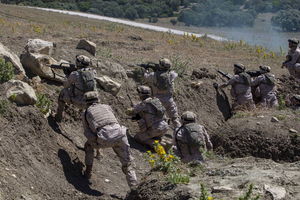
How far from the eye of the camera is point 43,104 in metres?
10.4

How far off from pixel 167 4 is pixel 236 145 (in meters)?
51.7

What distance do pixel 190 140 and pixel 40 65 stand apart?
4.10 m

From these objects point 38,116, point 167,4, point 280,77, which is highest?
point 38,116

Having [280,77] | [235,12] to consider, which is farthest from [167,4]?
[280,77]

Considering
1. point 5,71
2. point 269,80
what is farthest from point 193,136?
point 269,80

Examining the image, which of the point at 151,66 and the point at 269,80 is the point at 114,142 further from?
the point at 269,80

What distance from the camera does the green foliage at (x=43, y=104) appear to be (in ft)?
33.7

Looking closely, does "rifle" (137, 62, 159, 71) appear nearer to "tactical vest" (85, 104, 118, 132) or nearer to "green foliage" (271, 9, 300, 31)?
"tactical vest" (85, 104, 118, 132)

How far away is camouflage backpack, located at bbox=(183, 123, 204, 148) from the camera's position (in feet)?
30.5

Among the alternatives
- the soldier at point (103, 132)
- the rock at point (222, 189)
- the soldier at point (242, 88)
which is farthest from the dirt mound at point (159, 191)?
the soldier at point (242, 88)

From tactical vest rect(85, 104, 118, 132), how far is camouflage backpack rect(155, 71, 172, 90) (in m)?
3.49

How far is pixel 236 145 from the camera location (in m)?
12.0

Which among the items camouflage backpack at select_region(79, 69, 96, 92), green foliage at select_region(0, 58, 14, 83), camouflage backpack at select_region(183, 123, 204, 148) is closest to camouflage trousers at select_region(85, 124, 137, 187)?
camouflage backpack at select_region(183, 123, 204, 148)

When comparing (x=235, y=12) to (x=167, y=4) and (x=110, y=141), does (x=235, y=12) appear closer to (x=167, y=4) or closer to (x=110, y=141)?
(x=167, y=4)
